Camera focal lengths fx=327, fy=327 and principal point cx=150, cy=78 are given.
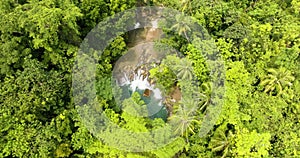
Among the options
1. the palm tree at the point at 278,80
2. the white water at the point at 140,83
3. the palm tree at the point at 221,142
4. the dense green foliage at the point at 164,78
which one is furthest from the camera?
the white water at the point at 140,83

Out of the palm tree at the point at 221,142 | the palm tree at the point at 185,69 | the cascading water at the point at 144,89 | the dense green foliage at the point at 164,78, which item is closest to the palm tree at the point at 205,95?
the dense green foliage at the point at 164,78

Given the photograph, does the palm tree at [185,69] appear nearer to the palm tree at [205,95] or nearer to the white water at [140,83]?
the palm tree at [205,95]

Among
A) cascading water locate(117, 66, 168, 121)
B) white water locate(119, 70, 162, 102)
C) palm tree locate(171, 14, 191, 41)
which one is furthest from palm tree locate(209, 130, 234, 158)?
palm tree locate(171, 14, 191, 41)

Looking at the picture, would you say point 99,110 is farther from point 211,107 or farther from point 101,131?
point 211,107

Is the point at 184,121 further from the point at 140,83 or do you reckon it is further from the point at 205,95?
the point at 140,83

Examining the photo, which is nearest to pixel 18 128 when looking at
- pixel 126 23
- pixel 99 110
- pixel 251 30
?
pixel 99 110

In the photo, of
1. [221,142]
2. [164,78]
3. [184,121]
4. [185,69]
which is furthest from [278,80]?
[164,78]
